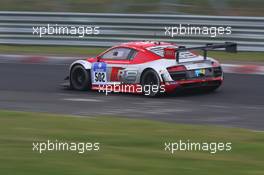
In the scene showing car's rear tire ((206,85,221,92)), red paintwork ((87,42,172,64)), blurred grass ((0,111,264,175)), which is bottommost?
blurred grass ((0,111,264,175))

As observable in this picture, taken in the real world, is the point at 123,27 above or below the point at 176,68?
above

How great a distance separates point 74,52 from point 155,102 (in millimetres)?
9277

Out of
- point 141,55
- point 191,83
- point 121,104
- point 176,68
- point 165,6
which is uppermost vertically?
point 165,6

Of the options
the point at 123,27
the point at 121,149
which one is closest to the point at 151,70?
the point at 121,149

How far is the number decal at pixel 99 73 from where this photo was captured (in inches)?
621

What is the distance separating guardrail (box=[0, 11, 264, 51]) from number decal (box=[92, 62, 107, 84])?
6.11m
